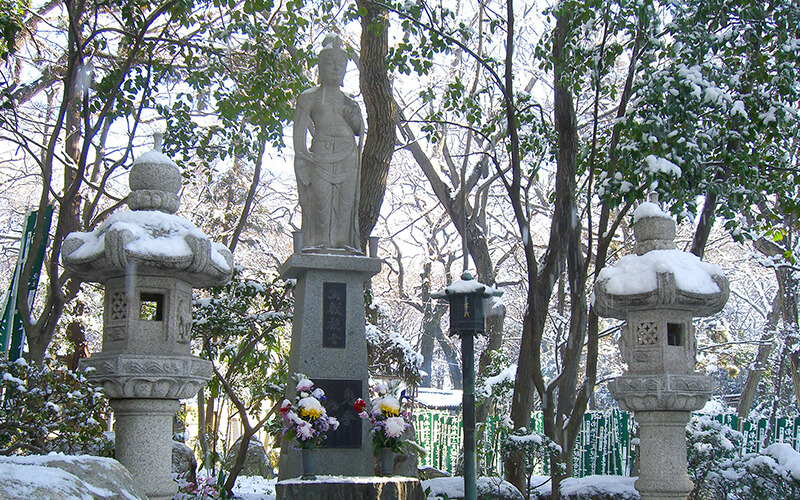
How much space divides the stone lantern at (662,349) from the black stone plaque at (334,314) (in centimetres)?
302

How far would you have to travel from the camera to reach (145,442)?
5465 mm

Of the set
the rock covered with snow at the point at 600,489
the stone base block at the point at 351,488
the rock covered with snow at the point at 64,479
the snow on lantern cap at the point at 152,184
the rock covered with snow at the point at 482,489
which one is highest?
the snow on lantern cap at the point at 152,184

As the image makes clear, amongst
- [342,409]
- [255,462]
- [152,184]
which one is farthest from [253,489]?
[152,184]

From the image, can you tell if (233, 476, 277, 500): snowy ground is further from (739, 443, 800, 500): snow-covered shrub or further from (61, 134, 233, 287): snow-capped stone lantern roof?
(739, 443, 800, 500): snow-covered shrub

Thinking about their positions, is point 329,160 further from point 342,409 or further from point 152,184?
point 152,184

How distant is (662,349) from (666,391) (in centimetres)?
33

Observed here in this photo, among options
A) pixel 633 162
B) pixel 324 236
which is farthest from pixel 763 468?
pixel 324 236

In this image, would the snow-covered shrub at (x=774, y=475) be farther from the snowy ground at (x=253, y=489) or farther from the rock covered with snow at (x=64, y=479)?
the rock covered with snow at (x=64, y=479)

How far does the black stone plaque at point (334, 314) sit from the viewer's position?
325 inches

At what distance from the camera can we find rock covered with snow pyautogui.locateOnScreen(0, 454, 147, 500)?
188 centimetres

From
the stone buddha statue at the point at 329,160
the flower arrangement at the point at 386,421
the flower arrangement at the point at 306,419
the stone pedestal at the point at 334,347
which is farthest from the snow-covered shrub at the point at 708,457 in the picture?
the stone buddha statue at the point at 329,160

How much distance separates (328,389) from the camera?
807cm

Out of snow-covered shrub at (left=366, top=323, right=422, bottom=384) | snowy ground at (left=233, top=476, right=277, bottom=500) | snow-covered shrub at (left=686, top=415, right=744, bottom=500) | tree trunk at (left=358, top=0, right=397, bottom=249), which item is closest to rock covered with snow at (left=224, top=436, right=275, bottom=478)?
snowy ground at (left=233, top=476, right=277, bottom=500)

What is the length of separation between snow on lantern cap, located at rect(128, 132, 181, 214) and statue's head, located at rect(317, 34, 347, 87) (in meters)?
3.48
